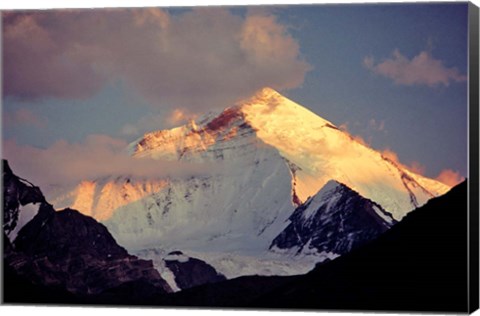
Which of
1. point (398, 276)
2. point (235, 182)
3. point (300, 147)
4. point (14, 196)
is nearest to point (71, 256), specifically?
point (14, 196)

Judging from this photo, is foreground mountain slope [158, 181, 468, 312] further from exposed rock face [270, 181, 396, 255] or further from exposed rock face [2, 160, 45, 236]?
exposed rock face [2, 160, 45, 236]

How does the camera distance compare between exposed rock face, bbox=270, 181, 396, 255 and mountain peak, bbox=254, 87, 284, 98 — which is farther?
mountain peak, bbox=254, 87, 284, 98

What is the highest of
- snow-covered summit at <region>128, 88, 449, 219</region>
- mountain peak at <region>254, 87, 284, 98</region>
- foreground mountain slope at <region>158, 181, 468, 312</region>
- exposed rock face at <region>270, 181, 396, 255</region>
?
mountain peak at <region>254, 87, 284, 98</region>

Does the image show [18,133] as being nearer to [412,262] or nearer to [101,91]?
[101,91]

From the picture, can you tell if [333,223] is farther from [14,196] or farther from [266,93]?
[14,196]

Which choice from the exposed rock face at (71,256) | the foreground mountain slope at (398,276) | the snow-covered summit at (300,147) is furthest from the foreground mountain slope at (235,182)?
the foreground mountain slope at (398,276)

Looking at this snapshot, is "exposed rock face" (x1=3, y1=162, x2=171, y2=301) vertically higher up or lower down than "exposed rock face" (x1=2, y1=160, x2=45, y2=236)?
lower down

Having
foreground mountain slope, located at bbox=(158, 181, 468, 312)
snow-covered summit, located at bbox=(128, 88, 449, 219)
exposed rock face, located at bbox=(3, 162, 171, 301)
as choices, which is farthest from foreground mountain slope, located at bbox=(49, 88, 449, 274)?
foreground mountain slope, located at bbox=(158, 181, 468, 312)
